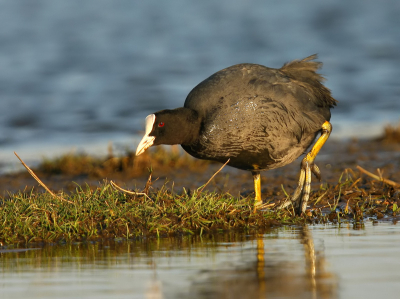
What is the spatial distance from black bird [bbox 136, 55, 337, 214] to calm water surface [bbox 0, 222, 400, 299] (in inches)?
53.7

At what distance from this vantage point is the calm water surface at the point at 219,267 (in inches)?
142

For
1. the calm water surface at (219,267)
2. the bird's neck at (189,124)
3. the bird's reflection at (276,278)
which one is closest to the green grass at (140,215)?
the calm water surface at (219,267)

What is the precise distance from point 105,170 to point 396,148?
5.06 metres

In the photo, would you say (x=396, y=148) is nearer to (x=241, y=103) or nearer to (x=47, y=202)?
(x=241, y=103)

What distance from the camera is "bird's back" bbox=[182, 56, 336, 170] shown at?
22.0 feet

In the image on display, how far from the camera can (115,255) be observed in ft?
15.7

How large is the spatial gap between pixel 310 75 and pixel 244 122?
1499 millimetres

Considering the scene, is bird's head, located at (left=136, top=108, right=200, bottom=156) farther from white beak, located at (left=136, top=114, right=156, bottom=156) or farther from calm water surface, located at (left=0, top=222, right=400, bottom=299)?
calm water surface, located at (left=0, top=222, right=400, bottom=299)

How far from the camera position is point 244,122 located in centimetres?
668

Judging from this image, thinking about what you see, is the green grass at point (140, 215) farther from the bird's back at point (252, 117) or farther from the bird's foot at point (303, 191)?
the bird's back at point (252, 117)

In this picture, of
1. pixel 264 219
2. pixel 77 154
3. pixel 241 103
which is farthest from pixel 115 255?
pixel 77 154

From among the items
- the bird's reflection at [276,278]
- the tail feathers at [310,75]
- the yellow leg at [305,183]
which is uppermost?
the tail feathers at [310,75]

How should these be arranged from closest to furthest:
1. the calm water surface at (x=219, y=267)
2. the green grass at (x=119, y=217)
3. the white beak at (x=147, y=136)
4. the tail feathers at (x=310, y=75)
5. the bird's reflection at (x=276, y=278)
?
the bird's reflection at (x=276, y=278), the calm water surface at (x=219, y=267), the green grass at (x=119, y=217), the white beak at (x=147, y=136), the tail feathers at (x=310, y=75)

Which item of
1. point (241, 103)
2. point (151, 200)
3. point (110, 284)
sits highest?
point (241, 103)
